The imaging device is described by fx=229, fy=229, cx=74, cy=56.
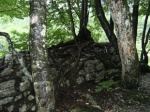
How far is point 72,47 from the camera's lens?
332 inches

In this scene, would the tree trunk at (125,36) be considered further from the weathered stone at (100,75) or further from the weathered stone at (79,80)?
the weathered stone at (79,80)

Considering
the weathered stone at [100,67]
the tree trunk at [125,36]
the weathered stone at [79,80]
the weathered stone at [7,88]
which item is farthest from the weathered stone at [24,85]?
the tree trunk at [125,36]

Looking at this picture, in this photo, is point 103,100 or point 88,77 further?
point 88,77

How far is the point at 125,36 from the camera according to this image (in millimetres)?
6531

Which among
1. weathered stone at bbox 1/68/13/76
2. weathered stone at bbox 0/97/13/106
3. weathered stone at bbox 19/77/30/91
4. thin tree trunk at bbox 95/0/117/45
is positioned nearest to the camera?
weathered stone at bbox 0/97/13/106

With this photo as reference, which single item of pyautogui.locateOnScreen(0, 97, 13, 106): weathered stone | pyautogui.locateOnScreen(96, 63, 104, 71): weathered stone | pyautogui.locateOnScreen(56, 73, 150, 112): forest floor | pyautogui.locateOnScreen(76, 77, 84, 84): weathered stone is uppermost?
pyautogui.locateOnScreen(96, 63, 104, 71): weathered stone

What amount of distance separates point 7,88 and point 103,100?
2.76 metres

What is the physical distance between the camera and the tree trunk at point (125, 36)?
21.2ft

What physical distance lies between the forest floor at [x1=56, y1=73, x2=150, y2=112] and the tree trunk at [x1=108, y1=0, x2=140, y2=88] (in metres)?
0.66

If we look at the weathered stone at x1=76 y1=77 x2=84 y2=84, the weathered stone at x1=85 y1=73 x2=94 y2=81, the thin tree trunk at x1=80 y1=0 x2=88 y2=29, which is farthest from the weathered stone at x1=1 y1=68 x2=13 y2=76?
the thin tree trunk at x1=80 y1=0 x2=88 y2=29

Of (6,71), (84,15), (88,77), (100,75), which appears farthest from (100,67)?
(6,71)

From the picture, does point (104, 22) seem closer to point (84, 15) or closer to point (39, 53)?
point (84, 15)

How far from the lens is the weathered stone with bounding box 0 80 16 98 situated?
619 cm

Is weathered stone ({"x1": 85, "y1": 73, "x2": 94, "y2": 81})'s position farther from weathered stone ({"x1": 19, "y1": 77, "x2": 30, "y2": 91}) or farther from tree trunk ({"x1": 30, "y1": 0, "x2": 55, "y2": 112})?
tree trunk ({"x1": 30, "y1": 0, "x2": 55, "y2": 112})
